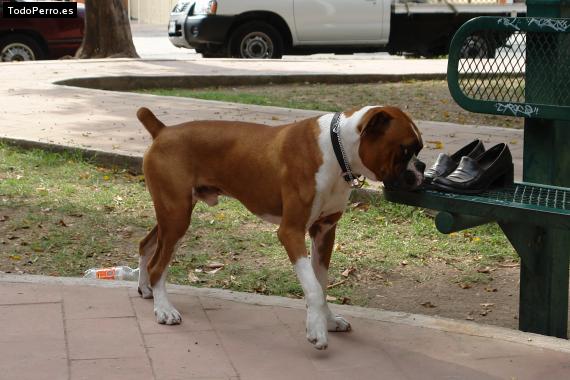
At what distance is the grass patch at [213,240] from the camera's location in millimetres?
6461

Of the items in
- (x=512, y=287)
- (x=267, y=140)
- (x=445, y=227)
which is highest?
(x=267, y=140)

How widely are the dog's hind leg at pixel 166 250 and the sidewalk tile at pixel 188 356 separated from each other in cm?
17

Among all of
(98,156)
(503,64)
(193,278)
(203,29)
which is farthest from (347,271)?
(203,29)

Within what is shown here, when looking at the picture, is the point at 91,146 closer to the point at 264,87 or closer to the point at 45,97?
the point at 45,97

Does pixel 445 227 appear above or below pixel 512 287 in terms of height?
above

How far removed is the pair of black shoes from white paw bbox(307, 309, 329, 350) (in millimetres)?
854

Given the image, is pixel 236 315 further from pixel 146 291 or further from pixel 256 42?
pixel 256 42

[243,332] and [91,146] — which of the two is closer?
[243,332]

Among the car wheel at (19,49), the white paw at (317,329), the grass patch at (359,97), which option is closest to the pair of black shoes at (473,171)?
the white paw at (317,329)

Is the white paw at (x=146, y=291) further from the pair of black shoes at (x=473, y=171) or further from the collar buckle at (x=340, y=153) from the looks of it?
the pair of black shoes at (x=473, y=171)

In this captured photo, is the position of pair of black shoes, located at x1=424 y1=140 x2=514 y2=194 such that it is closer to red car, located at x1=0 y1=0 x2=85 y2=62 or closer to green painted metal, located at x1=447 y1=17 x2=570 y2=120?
green painted metal, located at x1=447 y1=17 x2=570 y2=120

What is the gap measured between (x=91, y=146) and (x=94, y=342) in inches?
189

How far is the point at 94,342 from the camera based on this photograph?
477 centimetres

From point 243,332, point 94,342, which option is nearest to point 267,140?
point 243,332
